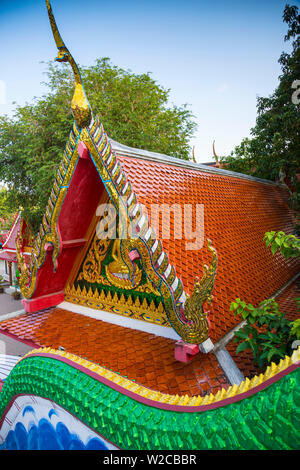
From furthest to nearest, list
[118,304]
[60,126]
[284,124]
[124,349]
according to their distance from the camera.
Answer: [60,126], [284,124], [118,304], [124,349]

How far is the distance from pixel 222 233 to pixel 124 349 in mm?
1948

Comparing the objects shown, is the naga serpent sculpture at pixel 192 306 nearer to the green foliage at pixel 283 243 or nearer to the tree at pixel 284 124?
the green foliage at pixel 283 243

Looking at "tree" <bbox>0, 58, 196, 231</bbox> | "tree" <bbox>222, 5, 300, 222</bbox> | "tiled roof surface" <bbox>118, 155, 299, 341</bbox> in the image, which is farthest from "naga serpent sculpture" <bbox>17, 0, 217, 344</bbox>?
"tree" <bbox>0, 58, 196, 231</bbox>

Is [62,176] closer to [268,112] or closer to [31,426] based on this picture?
[31,426]

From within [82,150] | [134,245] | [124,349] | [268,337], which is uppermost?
[82,150]

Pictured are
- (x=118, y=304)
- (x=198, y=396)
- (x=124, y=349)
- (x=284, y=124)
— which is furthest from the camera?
(x=284, y=124)

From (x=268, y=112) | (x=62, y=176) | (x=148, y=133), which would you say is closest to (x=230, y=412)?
(x=62, y=176)

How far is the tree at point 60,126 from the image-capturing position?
1202 cm

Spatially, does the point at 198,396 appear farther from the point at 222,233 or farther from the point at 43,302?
the point at 43,302

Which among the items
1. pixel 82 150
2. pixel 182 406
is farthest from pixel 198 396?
pixel 82 150

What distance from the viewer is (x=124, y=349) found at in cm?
298

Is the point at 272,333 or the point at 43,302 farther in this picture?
the point at 43,302

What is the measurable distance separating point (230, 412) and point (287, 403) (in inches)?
8.3

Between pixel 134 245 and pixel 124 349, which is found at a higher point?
Answer: pixel 134 245
